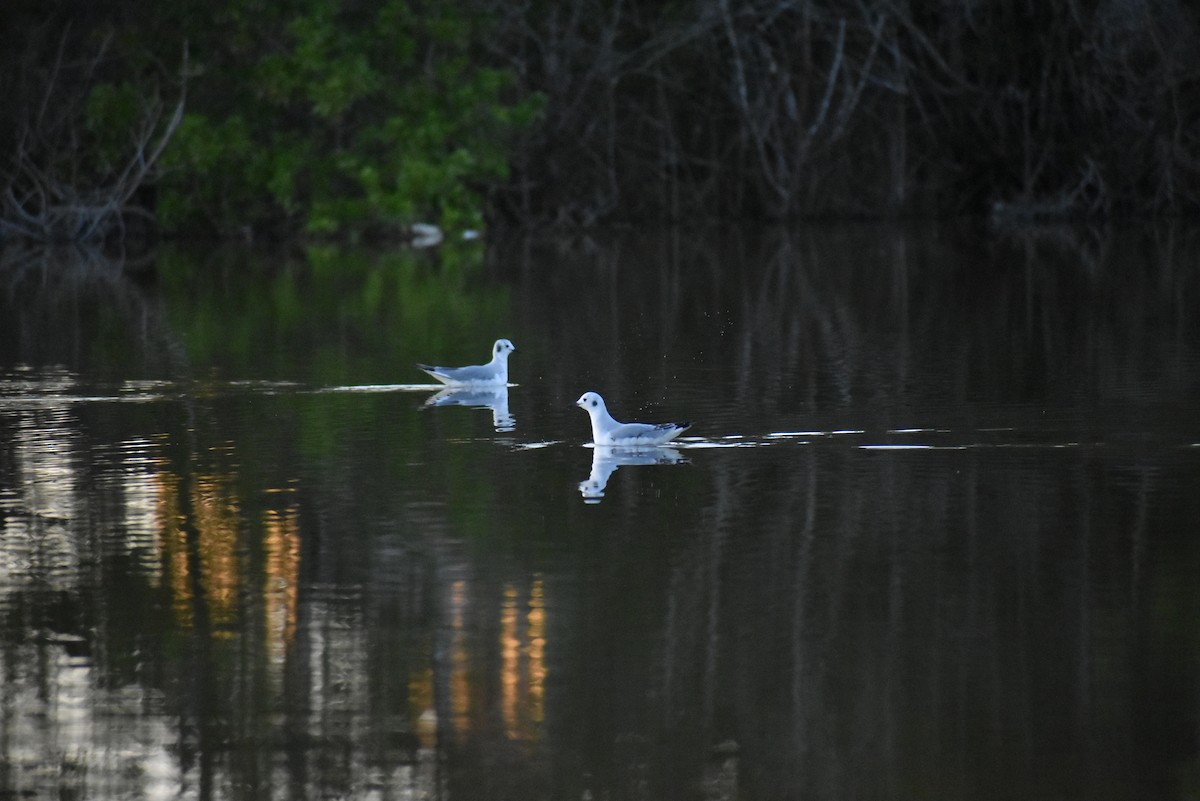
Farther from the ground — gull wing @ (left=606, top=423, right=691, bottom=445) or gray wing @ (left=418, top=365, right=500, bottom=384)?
gray wing @ (left=418, top=365, right=500, bottom=384)

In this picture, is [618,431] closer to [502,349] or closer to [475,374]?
[475,374]

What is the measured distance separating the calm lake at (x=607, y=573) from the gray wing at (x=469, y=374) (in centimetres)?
36

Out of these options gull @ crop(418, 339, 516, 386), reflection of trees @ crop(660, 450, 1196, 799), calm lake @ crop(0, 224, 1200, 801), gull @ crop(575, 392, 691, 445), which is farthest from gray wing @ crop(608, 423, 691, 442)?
gull @ crop(418, 339, 516, 386)

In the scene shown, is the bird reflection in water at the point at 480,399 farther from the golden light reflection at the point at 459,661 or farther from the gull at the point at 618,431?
the golden light reflection at the point at 459,661

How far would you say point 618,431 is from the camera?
41.0 ft

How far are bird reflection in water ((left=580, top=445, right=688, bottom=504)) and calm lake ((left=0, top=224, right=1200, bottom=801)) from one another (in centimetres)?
4

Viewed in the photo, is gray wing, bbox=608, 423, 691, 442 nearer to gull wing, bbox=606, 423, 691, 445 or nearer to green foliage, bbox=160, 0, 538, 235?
gull wing, bbox=606, 423, 691, 445

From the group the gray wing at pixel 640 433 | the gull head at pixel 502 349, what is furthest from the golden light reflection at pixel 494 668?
the gull head at pixel 502 349

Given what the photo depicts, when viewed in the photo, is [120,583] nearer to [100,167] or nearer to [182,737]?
[182,737]

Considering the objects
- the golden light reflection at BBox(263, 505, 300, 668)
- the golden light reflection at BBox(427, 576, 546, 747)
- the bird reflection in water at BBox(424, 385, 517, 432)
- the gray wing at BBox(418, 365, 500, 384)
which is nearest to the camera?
the golden light reflection at BBox(427, 576, 546, 747)

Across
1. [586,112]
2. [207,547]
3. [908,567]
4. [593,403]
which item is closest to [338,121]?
[586,112]

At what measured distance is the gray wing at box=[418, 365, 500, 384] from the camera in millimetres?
15930

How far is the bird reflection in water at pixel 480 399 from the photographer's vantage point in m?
14.8

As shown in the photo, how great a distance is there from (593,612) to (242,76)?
38296 mm
